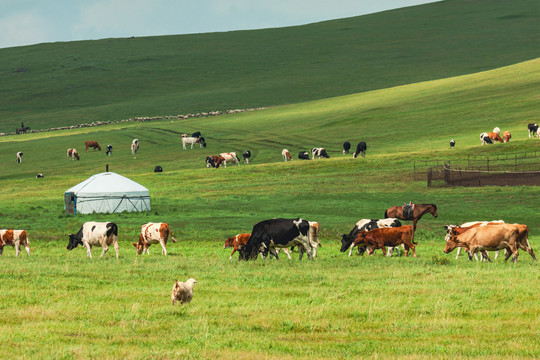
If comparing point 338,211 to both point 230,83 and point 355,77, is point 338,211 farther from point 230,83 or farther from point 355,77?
point 230,83

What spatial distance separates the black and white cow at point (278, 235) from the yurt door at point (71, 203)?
30.2m

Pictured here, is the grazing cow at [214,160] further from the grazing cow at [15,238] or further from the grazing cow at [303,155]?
the grazing cow at [15,238]

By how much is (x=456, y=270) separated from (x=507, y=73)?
105m

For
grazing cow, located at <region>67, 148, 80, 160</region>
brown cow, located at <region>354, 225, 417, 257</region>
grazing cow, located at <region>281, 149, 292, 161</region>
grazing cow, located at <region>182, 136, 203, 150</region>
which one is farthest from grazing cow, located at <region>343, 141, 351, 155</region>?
brown cow, located at <region>354, 225, 417, 257</region>

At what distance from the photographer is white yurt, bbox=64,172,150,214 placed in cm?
4938

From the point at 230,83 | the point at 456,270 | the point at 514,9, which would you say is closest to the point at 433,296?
the point at 456,270

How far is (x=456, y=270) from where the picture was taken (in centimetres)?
1902

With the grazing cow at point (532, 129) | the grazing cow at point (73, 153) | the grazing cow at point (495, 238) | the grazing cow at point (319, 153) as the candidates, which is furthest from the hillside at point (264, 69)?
the grazing cow at point (495, 238)

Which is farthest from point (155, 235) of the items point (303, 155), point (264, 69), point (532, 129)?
point (264, 69)

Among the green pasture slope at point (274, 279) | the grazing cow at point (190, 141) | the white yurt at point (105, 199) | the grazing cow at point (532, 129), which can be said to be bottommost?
the green pasture slope at point (274, 279)

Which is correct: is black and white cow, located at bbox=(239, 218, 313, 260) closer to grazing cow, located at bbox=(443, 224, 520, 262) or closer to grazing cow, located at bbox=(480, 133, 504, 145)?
grazing cow, located at bbox=(443, 224, 520, 262)

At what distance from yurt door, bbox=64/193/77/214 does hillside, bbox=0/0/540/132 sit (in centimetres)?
8325

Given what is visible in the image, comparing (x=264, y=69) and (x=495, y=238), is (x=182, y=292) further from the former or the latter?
(x=264, y=69)

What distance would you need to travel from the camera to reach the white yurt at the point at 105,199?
49375 mm
